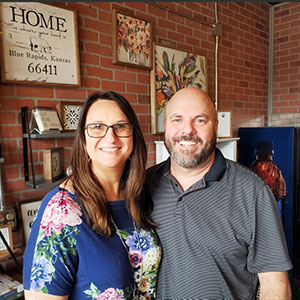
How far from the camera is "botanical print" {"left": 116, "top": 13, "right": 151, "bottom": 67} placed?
88.6 inches

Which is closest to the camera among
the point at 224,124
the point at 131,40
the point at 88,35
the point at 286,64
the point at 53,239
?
the point at 53,239

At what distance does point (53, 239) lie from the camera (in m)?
0.98

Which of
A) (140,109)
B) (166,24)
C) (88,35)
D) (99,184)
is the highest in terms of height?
(166,24)

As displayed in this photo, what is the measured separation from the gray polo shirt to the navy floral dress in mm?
232

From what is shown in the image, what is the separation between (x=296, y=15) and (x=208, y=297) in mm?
3630

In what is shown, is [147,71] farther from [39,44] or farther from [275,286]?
[275,286]

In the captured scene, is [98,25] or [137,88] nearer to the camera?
[98,25]

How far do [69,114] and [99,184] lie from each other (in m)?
0.86

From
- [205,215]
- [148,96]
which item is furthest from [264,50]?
[205,215]

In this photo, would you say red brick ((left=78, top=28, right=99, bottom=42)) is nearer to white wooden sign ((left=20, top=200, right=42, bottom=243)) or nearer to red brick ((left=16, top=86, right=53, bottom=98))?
red brick ((left=16, top=86, right=53, bottom=98))

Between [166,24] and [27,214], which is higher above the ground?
[166,24]

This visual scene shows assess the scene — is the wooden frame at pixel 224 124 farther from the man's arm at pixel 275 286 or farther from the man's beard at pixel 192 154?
the man's arm at pixel 275 286

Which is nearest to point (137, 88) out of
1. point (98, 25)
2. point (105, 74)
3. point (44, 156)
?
point (105, 74)

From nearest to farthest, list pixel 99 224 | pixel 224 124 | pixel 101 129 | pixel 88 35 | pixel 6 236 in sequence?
pixel 99 224 < pixel 101 129 < pixel 6 236 < pixel 88 35 < pixel 224 124
